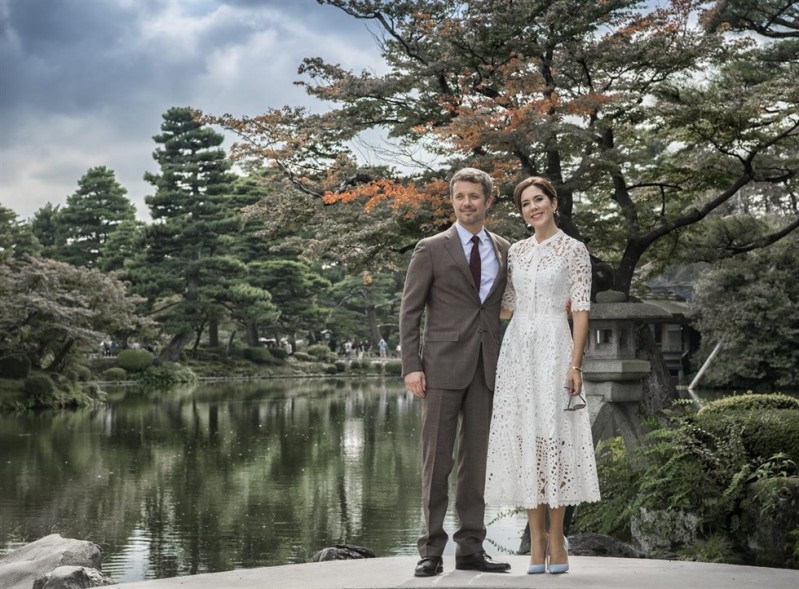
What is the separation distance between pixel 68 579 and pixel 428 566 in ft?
6.90

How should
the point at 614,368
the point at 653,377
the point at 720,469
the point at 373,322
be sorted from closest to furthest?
the point at 720,469 → the point at 614,368 → the point at 653,377 → the point at 373,322

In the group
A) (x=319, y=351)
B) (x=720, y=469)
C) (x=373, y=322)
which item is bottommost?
(x=720, y=469)

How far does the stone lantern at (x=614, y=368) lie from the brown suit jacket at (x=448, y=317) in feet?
12.9

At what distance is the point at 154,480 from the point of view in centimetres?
1245

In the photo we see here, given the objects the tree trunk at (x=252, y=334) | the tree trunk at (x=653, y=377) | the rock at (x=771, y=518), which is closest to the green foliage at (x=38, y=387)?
the tree trunk at (x=653, y=377)

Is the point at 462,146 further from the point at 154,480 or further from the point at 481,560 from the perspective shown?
the point at 481,560

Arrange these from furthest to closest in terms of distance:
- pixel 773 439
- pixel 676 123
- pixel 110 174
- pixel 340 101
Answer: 1. pixel 110 174
2. pixel 340 101
3. pixel 676 123
4. pixel 773 439

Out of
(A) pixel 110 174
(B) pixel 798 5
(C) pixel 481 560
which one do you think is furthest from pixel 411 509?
(A) pixel 110 174

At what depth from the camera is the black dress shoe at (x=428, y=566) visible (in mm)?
4277

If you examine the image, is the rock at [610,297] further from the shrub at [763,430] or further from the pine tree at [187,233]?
the pine tree at [187,233]

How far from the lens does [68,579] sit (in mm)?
5254

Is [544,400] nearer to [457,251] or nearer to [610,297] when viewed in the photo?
[457,251]

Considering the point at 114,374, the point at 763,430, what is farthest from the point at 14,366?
the point at 763,430

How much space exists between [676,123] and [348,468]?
6366 mm
